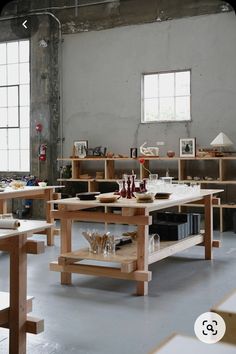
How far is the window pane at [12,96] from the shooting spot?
34.2 ft

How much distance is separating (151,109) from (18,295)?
657 centimetres

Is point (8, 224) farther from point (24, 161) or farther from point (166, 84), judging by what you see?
point (24, 161)

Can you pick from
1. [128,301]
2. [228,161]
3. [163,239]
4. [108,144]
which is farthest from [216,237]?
[128,301]

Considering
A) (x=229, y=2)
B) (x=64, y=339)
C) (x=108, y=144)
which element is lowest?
(x=64, y=339)

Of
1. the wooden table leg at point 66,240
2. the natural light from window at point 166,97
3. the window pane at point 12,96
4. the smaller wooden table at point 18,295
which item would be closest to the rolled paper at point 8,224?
the smaller wooden table at point 18,295

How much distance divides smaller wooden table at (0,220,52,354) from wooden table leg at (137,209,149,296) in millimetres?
1482

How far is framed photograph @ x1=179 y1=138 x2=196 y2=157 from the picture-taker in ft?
28.3

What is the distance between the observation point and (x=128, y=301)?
4.24m

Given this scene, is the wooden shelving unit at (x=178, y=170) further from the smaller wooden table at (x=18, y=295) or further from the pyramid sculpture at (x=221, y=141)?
the smaller wooden table at (x=18, y=295)

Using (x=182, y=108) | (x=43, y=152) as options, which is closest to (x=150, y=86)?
(x=182, y=108)

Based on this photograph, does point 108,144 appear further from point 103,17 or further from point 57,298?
point 57,298

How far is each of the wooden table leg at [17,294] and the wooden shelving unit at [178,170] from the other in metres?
5.48

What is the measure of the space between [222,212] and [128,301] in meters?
4.37

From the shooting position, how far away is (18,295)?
3.07 metres
